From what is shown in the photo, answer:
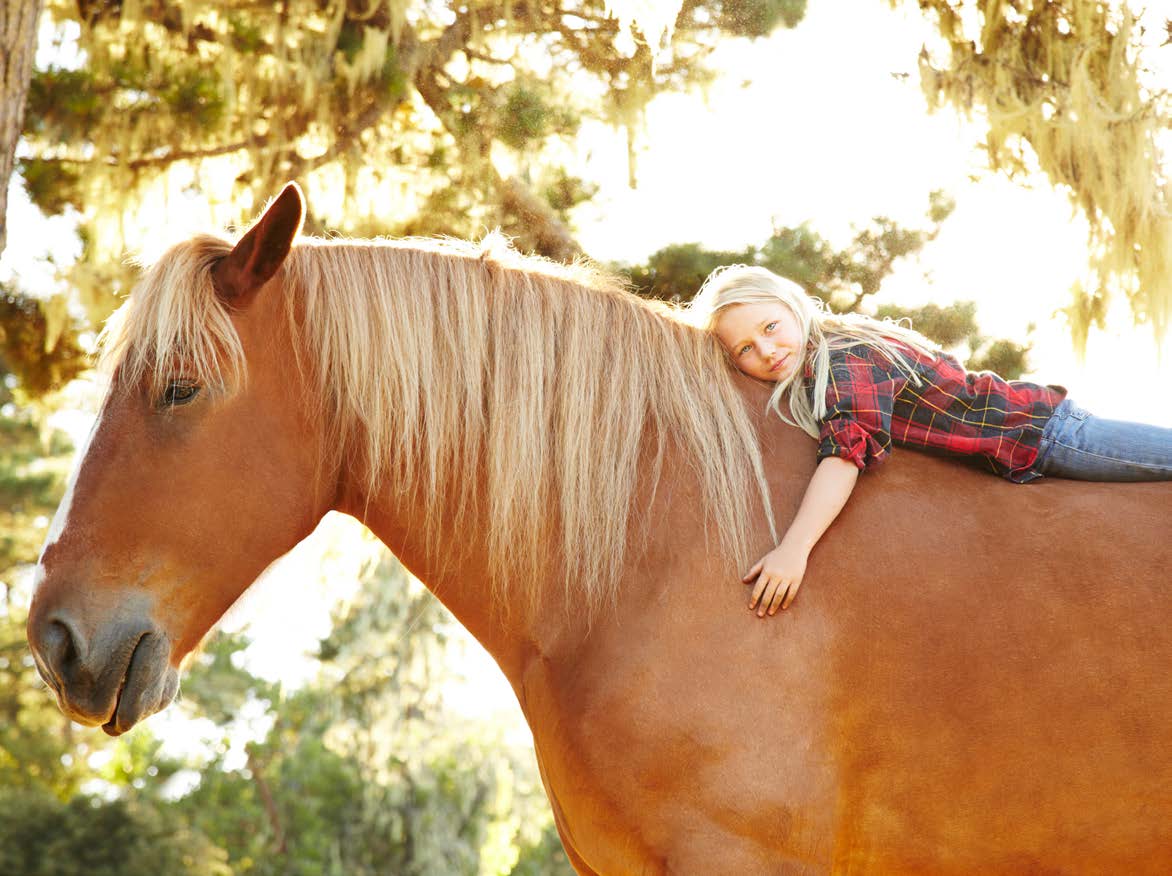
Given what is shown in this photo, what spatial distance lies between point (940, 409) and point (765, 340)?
43 cm

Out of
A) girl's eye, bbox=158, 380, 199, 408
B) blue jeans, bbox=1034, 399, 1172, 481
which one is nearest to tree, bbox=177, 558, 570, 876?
girl's eye, bbox=158, 380, 199, 408

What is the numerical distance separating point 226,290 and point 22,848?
10.9 metres

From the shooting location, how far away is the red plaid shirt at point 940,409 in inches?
95.3

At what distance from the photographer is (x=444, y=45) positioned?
6.06 meters

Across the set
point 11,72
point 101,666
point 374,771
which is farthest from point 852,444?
point 374,771

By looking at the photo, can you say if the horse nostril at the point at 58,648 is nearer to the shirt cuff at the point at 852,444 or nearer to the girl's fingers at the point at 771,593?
the girl's fingers at the point at 771,593

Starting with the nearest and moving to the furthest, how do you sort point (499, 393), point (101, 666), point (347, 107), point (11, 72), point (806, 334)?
point (101, 666)
point (499, 393)
point (806, 334)
point (11, 72)
point (347, 107)

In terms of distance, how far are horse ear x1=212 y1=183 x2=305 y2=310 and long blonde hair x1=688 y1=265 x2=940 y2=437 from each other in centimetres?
100

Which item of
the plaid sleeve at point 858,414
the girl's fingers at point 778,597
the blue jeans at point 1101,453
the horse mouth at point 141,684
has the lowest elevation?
the horse mouth at point 141,684

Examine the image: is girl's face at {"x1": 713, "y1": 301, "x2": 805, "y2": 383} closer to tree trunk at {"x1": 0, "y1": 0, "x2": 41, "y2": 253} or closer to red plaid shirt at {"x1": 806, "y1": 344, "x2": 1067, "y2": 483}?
red plaid shirt at {"x1": 806, "y1": 344, "x2": 1067, "y2": 483}

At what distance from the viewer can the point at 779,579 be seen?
2199 millimetres

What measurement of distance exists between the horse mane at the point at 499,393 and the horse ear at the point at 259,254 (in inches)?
1.8

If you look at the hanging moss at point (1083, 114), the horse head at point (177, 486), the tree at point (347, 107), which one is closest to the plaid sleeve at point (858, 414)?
the horse head at point (177, 486)

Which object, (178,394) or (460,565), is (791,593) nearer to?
(460,565)
